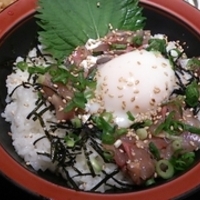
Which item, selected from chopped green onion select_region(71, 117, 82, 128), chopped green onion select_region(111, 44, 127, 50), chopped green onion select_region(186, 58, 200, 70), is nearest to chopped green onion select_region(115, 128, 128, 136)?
chopped green onion select_region(71, 117, 82, 128)

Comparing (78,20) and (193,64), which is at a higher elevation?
(78,20)

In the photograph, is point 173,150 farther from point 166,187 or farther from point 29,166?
point 29,166

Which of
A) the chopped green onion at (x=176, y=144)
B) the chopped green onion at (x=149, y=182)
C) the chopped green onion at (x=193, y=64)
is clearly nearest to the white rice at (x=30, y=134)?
the chopped green onion at (x=149, y=182)

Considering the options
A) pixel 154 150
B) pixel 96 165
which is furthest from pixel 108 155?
pixel 154 150

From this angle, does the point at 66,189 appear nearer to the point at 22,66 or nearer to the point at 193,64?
the point at 22,66

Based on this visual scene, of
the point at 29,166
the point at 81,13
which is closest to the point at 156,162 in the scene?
the point at 29,166

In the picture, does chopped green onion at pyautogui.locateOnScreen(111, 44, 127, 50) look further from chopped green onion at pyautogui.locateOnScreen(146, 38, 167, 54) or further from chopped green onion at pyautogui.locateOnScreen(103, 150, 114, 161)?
chopped green onion at pyautogui.locateOnScreen(103, 150, 114, 161)
